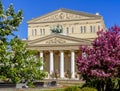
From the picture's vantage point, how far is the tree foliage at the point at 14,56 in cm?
1359

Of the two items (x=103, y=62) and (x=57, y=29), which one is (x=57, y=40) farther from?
(x=103, y=62)

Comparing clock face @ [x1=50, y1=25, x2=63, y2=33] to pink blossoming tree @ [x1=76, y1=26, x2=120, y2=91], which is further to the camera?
clock face @ [x1=50, y1=25, x2=63, y2=33]

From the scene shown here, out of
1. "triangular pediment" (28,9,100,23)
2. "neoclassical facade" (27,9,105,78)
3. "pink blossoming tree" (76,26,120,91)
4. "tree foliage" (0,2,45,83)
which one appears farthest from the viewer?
"triangular pediment" (28,9,100,23)

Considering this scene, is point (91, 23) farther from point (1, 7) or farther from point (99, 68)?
point (1, 7)

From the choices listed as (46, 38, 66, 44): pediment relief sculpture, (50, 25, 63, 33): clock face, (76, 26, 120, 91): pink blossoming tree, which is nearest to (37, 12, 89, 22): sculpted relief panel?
(50, 25, 63, 33): clock face

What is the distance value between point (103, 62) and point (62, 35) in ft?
160

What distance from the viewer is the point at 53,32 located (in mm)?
82125

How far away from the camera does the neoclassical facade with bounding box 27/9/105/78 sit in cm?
7644

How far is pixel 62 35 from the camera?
76.9 m

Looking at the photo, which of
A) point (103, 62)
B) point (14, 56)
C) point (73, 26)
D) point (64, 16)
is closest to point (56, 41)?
point (73, 26)

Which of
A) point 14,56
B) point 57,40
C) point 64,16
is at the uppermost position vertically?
point 64,16

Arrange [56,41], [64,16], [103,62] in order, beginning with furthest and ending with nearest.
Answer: [64,16] < [56,41] < [103,62]

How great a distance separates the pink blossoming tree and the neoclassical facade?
4347cm

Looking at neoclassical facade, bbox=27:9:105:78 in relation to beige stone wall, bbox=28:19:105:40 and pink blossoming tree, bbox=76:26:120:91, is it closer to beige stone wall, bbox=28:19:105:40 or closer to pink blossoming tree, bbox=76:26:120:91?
beige stone wall, bbox=28:19:105:40
